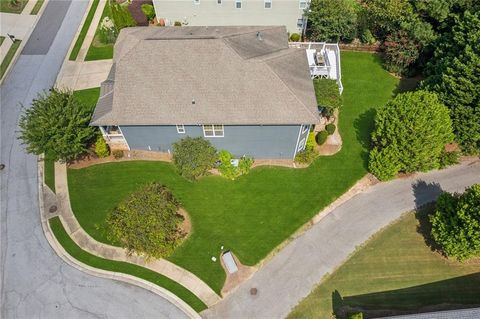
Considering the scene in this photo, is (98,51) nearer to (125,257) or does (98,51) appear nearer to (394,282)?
(125,257)

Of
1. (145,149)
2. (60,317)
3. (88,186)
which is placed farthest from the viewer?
(145,149)

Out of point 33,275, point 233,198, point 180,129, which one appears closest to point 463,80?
point 233,198

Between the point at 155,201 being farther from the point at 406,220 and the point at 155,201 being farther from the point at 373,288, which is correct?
the point at 406,220

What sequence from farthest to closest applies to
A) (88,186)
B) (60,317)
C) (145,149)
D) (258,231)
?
(145,149)
(88,186)
(258,231)
(60,317)

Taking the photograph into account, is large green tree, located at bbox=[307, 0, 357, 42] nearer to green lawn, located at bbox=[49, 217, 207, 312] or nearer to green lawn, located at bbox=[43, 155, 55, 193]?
green lawn, located at bbox=[49, 217, 207, 312]

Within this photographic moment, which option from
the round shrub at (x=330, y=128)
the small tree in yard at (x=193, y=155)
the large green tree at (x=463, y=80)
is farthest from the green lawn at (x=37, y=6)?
the large green tree at (x=463, y=80)

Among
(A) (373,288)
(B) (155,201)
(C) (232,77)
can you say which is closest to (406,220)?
(A) (373,288)

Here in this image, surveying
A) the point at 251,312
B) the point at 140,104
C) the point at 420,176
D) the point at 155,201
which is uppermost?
the point at 140,104

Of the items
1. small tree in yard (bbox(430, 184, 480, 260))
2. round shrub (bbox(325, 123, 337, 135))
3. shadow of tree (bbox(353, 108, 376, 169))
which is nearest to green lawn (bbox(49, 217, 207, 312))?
small tree in yard (bbox(430, 184, 480, 260))
